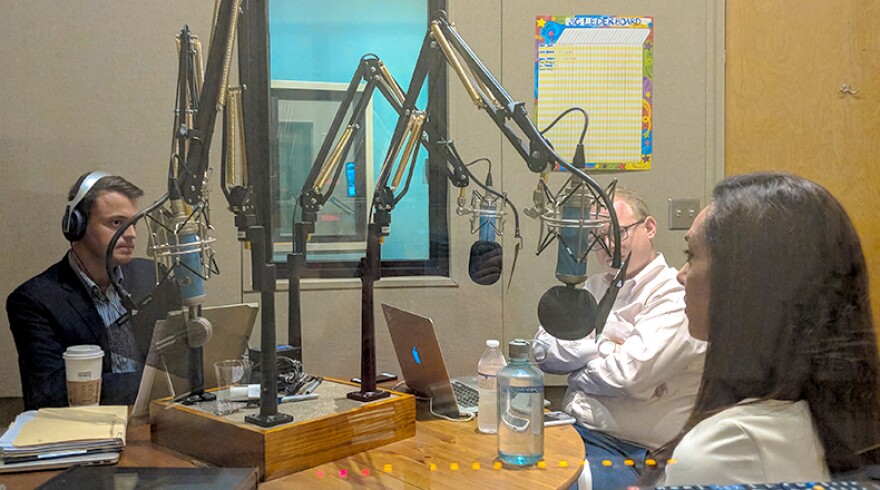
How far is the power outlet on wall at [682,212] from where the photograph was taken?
128cm

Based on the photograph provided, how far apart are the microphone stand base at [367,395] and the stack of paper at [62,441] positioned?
0.40 meters

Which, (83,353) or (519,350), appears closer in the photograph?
(519,350)

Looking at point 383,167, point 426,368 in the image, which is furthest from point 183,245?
point 426,368

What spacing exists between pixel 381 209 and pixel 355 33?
1.09 ft

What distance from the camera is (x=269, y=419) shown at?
1216 millimetres

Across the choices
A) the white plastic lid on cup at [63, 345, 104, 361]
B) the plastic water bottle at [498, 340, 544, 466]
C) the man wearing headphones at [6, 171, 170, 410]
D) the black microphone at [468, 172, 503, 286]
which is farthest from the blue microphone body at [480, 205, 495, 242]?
the white plastic lid on cup at [63, 345, 104, 361]

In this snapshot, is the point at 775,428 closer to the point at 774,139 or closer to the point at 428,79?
the point at 774,139

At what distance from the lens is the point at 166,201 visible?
1.32 m

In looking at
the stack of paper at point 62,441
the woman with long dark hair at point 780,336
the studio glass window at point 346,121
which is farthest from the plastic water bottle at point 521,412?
the stack of paper at point 62,441

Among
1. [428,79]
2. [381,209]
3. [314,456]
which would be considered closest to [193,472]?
[314,456]

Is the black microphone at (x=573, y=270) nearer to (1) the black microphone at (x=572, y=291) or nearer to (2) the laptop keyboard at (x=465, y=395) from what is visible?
(1) the black microphone at (x=572, y=291)

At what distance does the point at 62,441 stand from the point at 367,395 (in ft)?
1.65

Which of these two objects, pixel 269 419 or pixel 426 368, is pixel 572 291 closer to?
pixel 426 368

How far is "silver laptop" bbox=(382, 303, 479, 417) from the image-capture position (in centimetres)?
147
